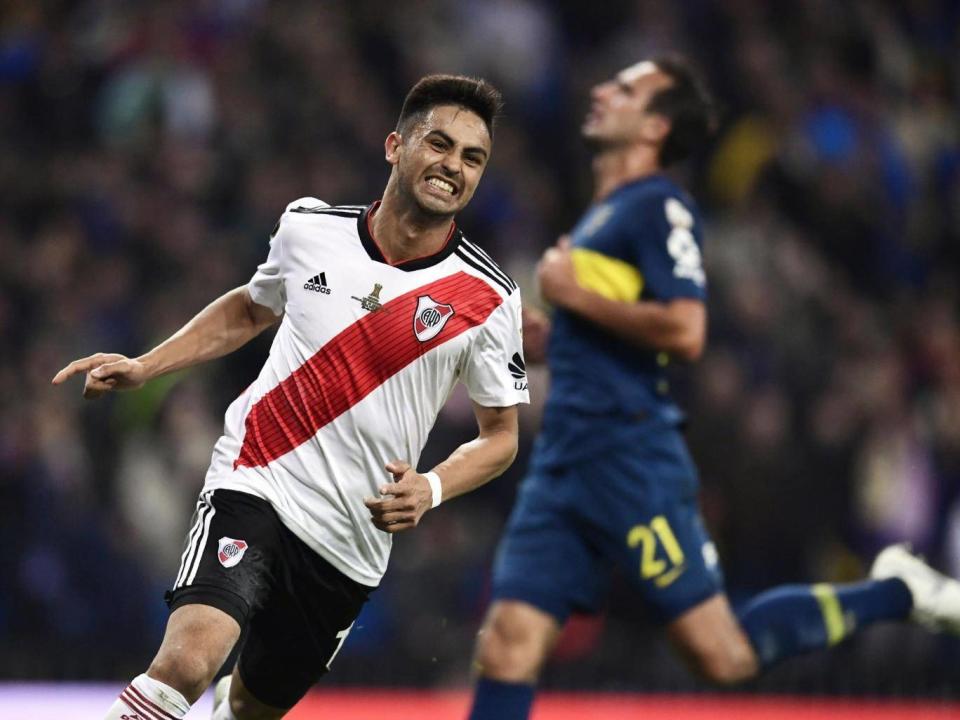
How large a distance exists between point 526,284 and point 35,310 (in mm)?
2996

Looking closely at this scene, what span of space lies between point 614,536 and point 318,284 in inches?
58.7

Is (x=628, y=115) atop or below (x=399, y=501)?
atop

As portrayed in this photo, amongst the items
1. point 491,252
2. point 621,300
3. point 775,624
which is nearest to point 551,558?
point 775,624

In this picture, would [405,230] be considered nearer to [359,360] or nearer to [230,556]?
[359,360]

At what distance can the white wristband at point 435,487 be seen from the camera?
4445 mm

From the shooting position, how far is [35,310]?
998 cm

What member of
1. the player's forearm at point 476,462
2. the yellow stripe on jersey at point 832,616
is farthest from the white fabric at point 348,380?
the yellow stripe on jersey at point 832,616

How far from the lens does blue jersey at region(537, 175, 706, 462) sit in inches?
229

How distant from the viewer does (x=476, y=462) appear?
4730 mm

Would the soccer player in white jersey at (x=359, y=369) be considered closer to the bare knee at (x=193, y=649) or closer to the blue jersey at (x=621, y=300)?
the bare knee at (x=193, y=649)

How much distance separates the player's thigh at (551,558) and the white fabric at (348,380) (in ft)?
2.86

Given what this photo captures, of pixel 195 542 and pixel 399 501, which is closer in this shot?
pixel 399 501

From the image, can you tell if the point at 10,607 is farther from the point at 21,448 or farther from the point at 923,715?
the point at 923,715

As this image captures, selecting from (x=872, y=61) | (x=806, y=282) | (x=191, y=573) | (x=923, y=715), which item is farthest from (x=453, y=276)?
(x=872, y=61)
